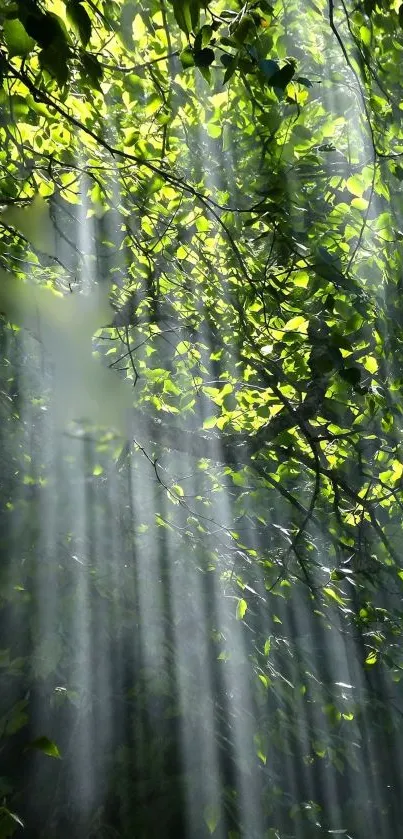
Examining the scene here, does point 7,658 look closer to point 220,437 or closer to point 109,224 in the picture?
point 220,437

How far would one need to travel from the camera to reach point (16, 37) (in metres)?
1.05

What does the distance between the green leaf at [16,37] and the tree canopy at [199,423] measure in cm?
45

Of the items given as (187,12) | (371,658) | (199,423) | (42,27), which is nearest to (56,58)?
(42,27)

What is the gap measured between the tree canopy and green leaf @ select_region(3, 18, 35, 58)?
45 centimetres

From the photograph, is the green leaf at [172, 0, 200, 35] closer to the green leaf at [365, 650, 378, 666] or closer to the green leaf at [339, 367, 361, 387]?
the green leaf at [339, 367, 361, 387]

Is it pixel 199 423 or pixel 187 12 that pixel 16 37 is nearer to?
pixel 187 12

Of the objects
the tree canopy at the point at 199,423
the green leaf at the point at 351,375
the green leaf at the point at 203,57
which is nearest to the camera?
the green leaf at the point at 203,57

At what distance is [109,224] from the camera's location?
260 centimetres

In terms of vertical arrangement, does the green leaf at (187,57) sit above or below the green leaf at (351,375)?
above

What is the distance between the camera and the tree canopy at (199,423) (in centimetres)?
187

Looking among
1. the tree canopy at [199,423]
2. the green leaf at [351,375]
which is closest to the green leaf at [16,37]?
the tree canopy at [199,423]

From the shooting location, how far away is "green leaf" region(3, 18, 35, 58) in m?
1.03

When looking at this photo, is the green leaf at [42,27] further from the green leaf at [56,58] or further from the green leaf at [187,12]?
the green leaf at [187,12]

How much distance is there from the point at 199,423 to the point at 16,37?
74.0 inches
